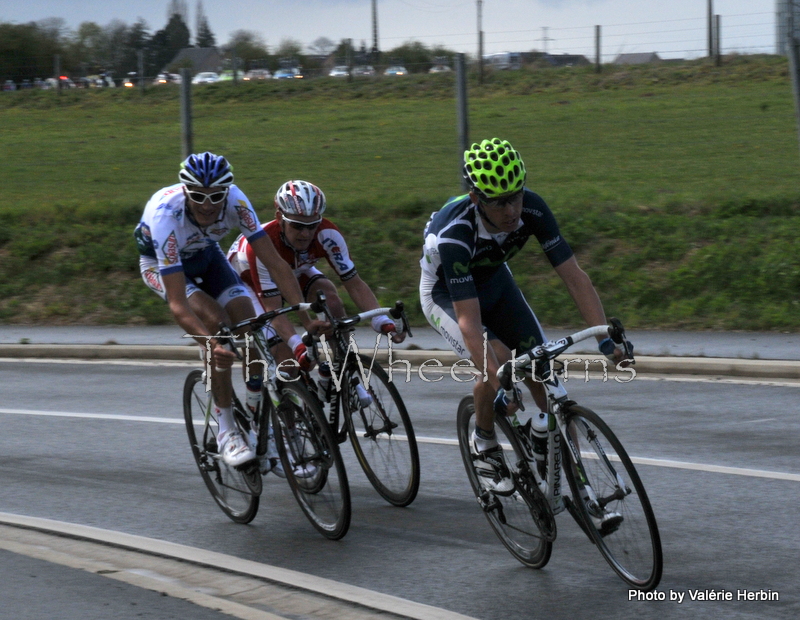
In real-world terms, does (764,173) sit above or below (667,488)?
above

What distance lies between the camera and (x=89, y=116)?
2462cm

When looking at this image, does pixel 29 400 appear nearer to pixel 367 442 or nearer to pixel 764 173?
pixel 367 442

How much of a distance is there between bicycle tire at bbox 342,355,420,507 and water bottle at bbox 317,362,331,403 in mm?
238

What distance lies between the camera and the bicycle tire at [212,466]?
5.95 meters

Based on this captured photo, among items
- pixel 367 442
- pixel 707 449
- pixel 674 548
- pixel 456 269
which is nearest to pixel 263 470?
pixel 367 442

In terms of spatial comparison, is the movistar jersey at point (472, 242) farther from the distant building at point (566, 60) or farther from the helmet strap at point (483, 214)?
the distant building at point (566, 60)

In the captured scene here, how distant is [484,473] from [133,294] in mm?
10063

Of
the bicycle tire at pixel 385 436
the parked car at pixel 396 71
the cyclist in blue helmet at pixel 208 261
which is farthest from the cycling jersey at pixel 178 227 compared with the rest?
the parked car at pixel 396 71

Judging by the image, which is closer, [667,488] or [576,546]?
[576,546]

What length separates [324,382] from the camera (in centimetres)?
638

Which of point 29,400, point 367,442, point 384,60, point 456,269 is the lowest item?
point 29,400

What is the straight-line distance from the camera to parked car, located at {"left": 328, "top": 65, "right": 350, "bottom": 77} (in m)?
25.3

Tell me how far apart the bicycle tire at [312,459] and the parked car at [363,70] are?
1977cm

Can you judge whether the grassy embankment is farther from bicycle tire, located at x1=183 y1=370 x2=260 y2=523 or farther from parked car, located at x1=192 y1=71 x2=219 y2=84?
bicycle tire, located at x1=183 y1=370 x2=260 y2=523
